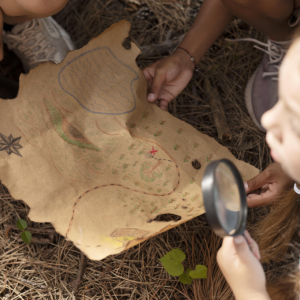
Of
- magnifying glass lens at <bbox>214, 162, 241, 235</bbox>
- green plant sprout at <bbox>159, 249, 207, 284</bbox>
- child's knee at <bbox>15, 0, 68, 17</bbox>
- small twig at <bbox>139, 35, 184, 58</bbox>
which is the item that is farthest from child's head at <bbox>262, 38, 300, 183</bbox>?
small twig at <bbox>139, 35, 184, 58</bbox>

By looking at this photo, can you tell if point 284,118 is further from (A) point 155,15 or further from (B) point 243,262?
(A) point 155,15

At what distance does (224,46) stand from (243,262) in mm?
958

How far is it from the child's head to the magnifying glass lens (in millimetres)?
104

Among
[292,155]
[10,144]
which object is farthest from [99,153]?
[292,155]

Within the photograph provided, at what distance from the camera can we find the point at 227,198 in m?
0.52

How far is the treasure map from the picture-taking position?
2.10 ft

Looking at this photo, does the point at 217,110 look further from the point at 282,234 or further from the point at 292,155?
the point at 292,155

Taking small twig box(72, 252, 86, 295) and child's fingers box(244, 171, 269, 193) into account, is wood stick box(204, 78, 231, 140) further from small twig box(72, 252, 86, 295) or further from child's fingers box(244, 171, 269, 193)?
small twig box(72, 252, 86, 295)

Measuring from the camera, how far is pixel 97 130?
688 mm

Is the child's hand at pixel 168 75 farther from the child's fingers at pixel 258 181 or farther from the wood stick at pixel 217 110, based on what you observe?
the child's fingers at pixel 258 181

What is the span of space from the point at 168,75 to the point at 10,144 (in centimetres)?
51

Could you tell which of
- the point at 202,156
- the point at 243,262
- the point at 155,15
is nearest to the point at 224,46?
the point at 155,15

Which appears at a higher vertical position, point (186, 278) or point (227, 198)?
point (227, 198)

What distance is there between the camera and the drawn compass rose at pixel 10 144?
64cm
